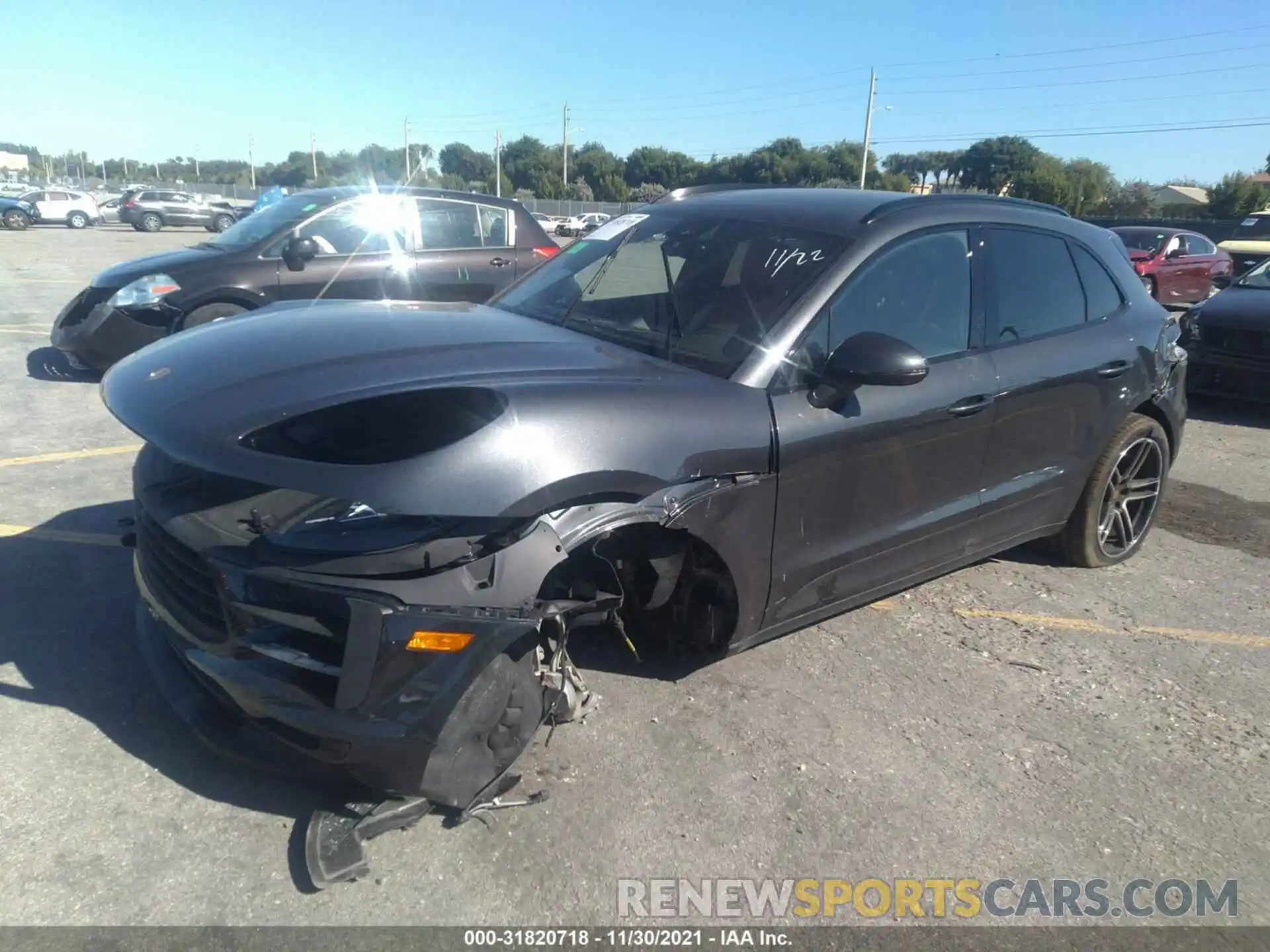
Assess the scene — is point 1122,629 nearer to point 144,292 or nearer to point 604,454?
point 604,454

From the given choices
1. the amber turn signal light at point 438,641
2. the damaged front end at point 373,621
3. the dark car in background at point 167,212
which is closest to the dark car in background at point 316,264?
the damaged front end at point 373,621

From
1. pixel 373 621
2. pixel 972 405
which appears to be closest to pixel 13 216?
pixel 972 405

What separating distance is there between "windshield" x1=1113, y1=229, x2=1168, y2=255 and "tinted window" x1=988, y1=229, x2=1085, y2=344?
1484 centimetres

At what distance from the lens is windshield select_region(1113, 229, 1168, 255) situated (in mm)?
17000

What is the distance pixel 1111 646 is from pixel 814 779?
1792mm

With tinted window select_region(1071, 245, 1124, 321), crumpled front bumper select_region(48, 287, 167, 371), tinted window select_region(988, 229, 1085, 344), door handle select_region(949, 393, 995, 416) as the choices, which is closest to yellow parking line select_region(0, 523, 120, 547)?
crumpled front bumper select_region(48, 287, 167, 371)

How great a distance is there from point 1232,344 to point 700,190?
20.2 feet

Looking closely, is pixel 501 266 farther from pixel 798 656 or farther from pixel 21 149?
pixel 21 149

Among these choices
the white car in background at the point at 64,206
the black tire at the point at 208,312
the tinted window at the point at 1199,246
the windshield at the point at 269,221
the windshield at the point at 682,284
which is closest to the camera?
the windshield at the point at 682,284

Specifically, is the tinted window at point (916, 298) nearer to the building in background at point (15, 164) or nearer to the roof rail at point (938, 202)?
the roof rail at point (938, 202)

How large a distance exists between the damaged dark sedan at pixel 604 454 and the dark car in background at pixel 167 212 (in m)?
36.9

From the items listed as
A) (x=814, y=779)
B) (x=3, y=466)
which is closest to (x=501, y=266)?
(x=3, y=466)

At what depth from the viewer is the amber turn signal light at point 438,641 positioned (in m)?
2.28

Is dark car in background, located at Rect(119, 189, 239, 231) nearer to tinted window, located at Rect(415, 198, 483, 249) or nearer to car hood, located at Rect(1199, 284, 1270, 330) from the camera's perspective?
tinted window, located at Rect(415, 198, 483, 249)
